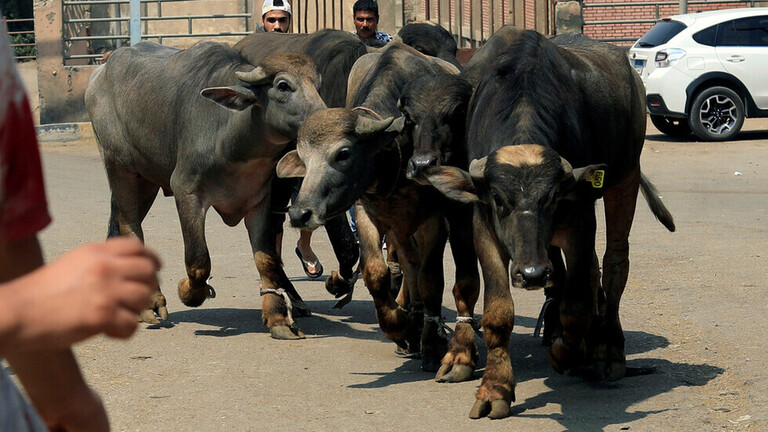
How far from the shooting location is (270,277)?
7.95 m

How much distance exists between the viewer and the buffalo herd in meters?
5.82

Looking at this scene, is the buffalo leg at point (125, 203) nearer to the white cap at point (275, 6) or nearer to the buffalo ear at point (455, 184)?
the white cap at point (275, 6)

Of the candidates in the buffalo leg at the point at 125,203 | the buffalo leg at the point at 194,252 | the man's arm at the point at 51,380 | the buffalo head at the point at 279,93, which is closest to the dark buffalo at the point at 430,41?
the buffalo head at the point at 279,93

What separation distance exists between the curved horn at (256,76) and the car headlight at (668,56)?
12.5 meters

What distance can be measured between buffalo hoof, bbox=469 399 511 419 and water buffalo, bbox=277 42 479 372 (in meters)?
0.76

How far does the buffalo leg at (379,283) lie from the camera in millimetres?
6707

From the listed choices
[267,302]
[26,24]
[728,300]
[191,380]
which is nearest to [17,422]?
[191,380]

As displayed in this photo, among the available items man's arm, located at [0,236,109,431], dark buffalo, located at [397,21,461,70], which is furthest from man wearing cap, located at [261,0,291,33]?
man's arm, located at [0,236,109,431]

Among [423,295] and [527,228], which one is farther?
[423,295]

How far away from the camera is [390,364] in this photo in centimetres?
710

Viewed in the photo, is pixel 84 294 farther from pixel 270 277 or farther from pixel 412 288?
pixel 270 277

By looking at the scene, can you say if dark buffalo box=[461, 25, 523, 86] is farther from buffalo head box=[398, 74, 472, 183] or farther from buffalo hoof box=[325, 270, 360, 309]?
buffalo hoof box=[325, 270, 360, 309]

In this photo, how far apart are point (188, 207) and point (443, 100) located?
2190mm

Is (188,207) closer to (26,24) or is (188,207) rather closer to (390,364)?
(390,364)
